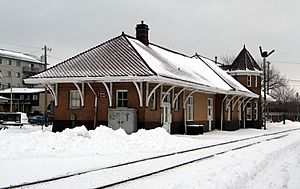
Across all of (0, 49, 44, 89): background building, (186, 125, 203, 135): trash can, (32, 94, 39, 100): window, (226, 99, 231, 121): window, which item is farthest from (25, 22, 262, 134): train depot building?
(0, 49, 44, 89): background building

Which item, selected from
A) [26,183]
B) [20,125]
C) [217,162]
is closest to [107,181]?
[26,183]

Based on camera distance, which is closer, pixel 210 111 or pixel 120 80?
pixel 120 80

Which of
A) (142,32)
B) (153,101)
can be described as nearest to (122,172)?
(153,101)

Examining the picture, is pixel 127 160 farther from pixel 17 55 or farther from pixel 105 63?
pixel 17 55

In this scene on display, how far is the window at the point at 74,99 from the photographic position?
29.8 m

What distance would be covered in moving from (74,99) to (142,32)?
312 inches

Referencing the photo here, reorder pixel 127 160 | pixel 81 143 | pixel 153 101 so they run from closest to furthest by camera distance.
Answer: pixel 127 160 < pixel 81 143 < pixel 153 101

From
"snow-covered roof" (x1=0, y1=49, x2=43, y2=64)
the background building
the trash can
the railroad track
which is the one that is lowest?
the railroad track

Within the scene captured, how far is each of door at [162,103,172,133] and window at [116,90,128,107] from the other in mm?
2744

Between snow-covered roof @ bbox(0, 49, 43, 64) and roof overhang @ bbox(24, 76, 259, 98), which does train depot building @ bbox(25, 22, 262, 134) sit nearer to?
roof overhang @ bbox(24, 76, 259, 98)

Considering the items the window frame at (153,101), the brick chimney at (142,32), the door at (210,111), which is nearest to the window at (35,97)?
the door at (210,111)

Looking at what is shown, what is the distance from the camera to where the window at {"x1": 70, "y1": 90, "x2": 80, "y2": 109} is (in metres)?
29.8

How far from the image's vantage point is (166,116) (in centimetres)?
3053

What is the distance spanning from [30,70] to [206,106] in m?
70.1
